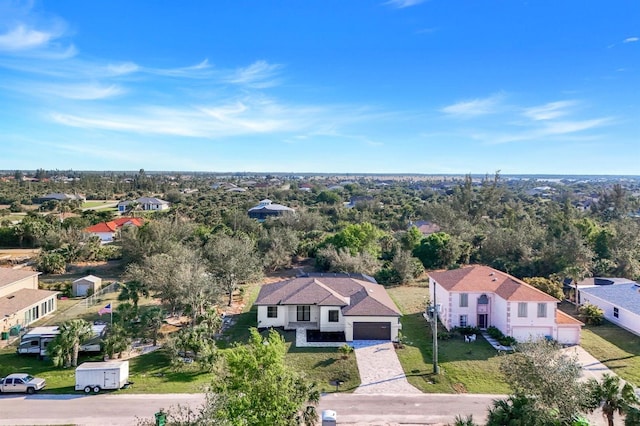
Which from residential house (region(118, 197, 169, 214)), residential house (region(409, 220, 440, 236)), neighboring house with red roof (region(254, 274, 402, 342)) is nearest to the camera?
neighboring house with red roof (region(254, 274, 402, 342))

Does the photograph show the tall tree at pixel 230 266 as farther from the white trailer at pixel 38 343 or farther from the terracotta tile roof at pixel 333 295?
the white trailer at pixel 38 343

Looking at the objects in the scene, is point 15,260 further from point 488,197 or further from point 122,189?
point 122,189

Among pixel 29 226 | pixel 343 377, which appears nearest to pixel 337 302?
pixel 343 377

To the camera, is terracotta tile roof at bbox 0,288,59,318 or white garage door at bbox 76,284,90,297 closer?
terracotta tile roof at bbox 0,288,59,318

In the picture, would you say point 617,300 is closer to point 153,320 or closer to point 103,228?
point 153,320

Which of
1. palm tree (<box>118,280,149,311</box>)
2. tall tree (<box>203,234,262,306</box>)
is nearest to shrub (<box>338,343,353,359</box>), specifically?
tall tree (<box>203,234,262,306</box>)

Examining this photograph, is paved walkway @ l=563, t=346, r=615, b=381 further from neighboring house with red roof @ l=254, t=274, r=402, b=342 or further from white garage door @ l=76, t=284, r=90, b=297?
white garage door @ l=76, t=284, r=90, b=297
